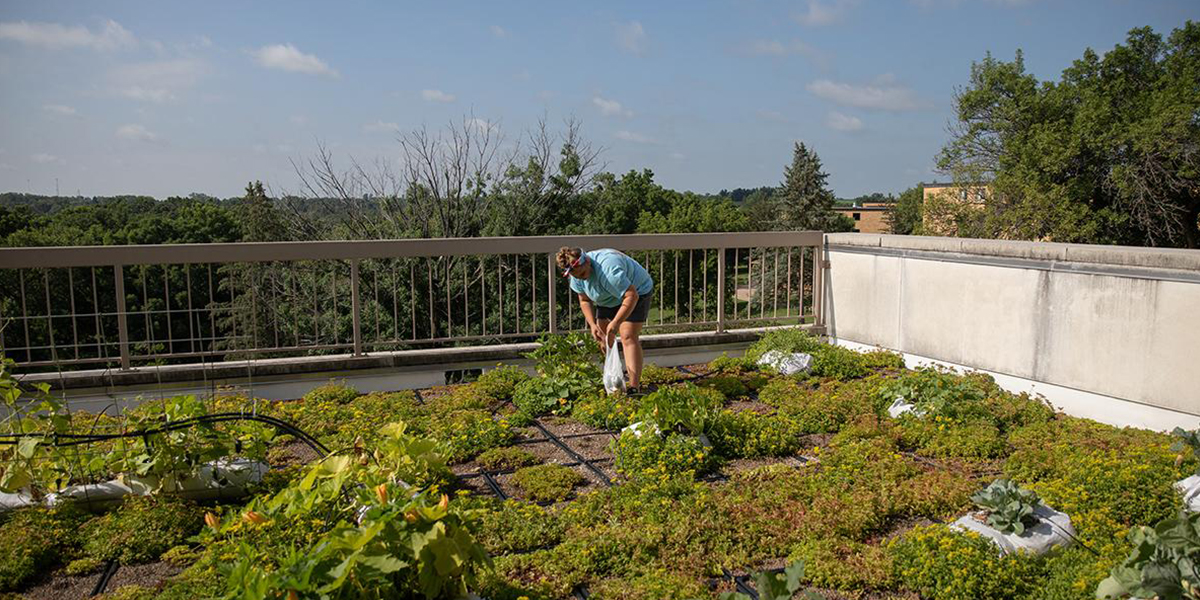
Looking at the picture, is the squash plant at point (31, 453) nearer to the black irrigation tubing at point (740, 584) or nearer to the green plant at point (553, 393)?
the green plant at point (553, 393)

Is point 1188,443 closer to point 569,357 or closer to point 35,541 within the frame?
point 569,357

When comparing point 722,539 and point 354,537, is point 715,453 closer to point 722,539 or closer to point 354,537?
point 722,539

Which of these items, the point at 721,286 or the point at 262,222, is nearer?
the point at 721,286

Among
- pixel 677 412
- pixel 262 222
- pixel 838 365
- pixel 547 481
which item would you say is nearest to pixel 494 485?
pixel 547 481

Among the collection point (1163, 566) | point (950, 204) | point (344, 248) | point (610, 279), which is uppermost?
point (950, 204)

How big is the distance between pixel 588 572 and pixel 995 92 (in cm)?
2968

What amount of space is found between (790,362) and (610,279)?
88.5 inches

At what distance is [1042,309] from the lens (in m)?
6.32

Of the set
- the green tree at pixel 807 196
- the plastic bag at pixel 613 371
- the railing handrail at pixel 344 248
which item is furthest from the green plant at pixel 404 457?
the green tree at pixel 807 196

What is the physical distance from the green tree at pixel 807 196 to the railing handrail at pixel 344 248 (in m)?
→ 46.1

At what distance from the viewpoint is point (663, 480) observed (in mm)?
4504

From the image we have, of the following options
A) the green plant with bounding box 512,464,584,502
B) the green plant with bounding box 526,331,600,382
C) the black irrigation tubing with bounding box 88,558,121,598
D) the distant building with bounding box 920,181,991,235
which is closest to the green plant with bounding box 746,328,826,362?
the green plant with bounding box 526,331,600,382

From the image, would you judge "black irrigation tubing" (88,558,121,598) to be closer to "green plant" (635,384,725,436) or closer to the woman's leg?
"green plant" (635,384,725,436)

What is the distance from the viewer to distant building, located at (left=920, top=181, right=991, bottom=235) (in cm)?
2722
